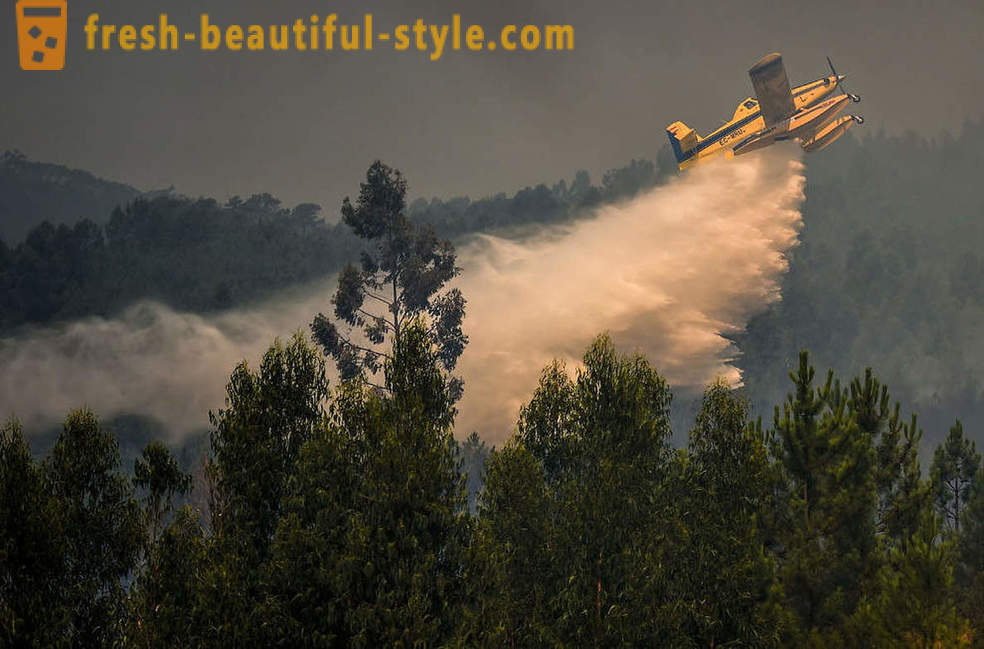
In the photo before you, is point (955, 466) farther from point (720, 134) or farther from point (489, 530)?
point (720, 134)

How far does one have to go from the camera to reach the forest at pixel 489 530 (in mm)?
28703

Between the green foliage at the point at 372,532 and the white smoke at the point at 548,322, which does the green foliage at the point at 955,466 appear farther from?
the white smoke at the point at 548,322

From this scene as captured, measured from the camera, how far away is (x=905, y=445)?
34719 mm

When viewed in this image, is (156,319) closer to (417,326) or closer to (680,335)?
(680,335)

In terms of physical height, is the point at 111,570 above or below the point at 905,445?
below

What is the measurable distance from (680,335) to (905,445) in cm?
7585

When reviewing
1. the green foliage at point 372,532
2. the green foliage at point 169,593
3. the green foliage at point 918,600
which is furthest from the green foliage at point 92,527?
the green foliage at point 918,600

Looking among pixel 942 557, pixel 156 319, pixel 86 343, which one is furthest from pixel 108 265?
pixel 942 557

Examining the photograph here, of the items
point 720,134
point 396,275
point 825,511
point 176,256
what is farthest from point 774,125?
point 176,256

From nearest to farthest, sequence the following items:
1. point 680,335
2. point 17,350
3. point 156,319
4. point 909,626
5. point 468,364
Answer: point 909,626 → point 680,335 → point 468,364 → point 17,350 → point 156,319

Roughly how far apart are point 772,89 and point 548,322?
6043 centimetres

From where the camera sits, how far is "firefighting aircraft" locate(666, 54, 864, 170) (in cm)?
7538

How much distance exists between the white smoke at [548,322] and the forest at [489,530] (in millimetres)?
77575

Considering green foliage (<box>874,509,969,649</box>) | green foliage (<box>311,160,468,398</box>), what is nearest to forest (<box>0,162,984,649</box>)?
green foliage (<box>874,509,969,649</box>)
